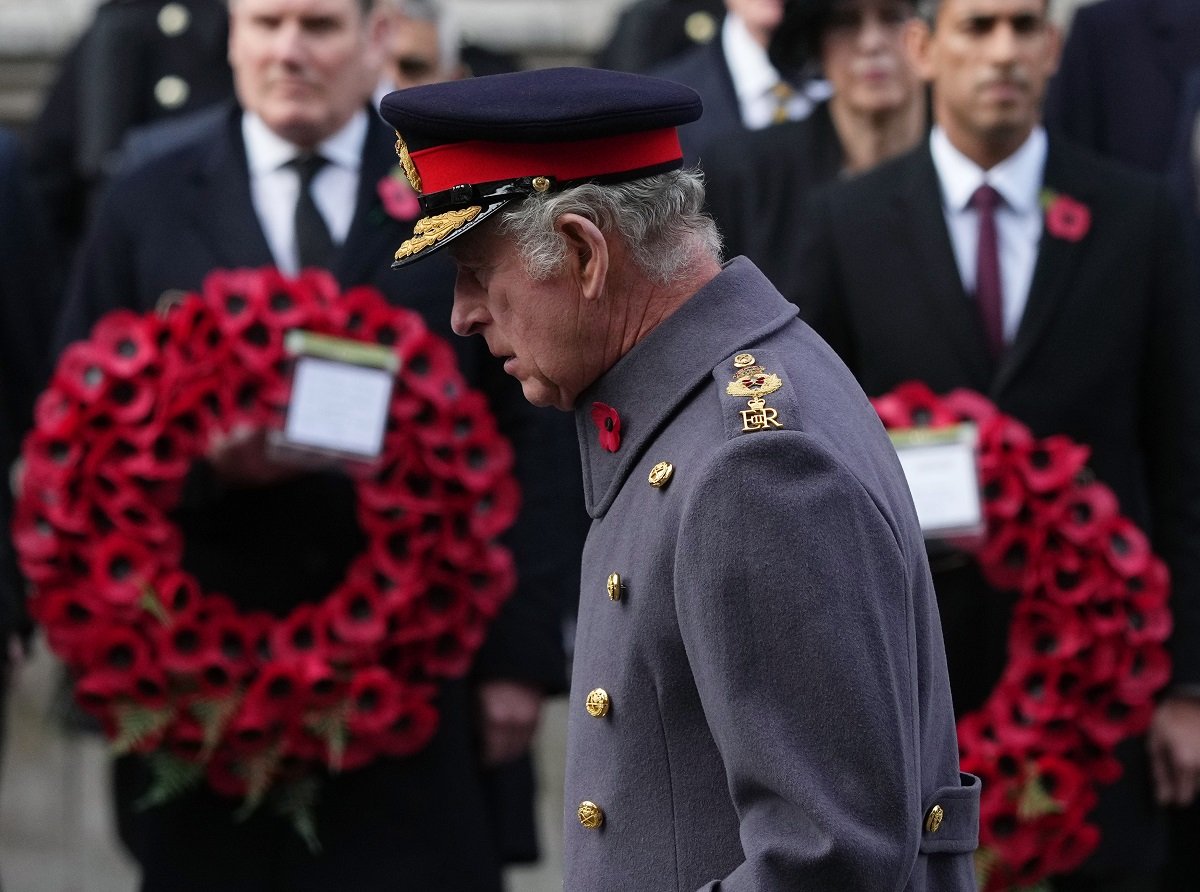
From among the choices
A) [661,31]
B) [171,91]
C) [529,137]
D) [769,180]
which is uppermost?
[661,31]

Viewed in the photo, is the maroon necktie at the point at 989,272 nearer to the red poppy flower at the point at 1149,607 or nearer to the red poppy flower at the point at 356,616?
the red poppy flower at the point at 1149,607

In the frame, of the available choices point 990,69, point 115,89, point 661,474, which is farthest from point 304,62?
point 661,474

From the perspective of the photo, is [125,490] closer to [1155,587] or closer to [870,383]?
[870,383]

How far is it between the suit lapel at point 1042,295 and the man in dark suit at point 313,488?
0.96 m

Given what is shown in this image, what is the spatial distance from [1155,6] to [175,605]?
11.2ft

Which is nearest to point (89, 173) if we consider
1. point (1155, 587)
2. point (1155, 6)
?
point (1155, 6)

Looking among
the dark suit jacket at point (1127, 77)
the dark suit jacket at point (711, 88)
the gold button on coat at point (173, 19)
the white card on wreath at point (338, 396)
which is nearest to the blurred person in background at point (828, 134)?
the dark suit jacket at point (711, 88)

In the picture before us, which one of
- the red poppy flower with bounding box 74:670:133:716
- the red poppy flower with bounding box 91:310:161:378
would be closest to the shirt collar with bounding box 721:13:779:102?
the red poppy flower with bounding box 91:310:161:378

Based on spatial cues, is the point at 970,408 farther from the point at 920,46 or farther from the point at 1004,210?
the point at 920,46

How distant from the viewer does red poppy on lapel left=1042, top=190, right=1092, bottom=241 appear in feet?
16.5

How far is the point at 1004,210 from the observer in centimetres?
514

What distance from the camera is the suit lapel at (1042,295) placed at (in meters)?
4.92

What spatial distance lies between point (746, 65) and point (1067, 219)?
164 centimetres

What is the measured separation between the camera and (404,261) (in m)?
2.80
